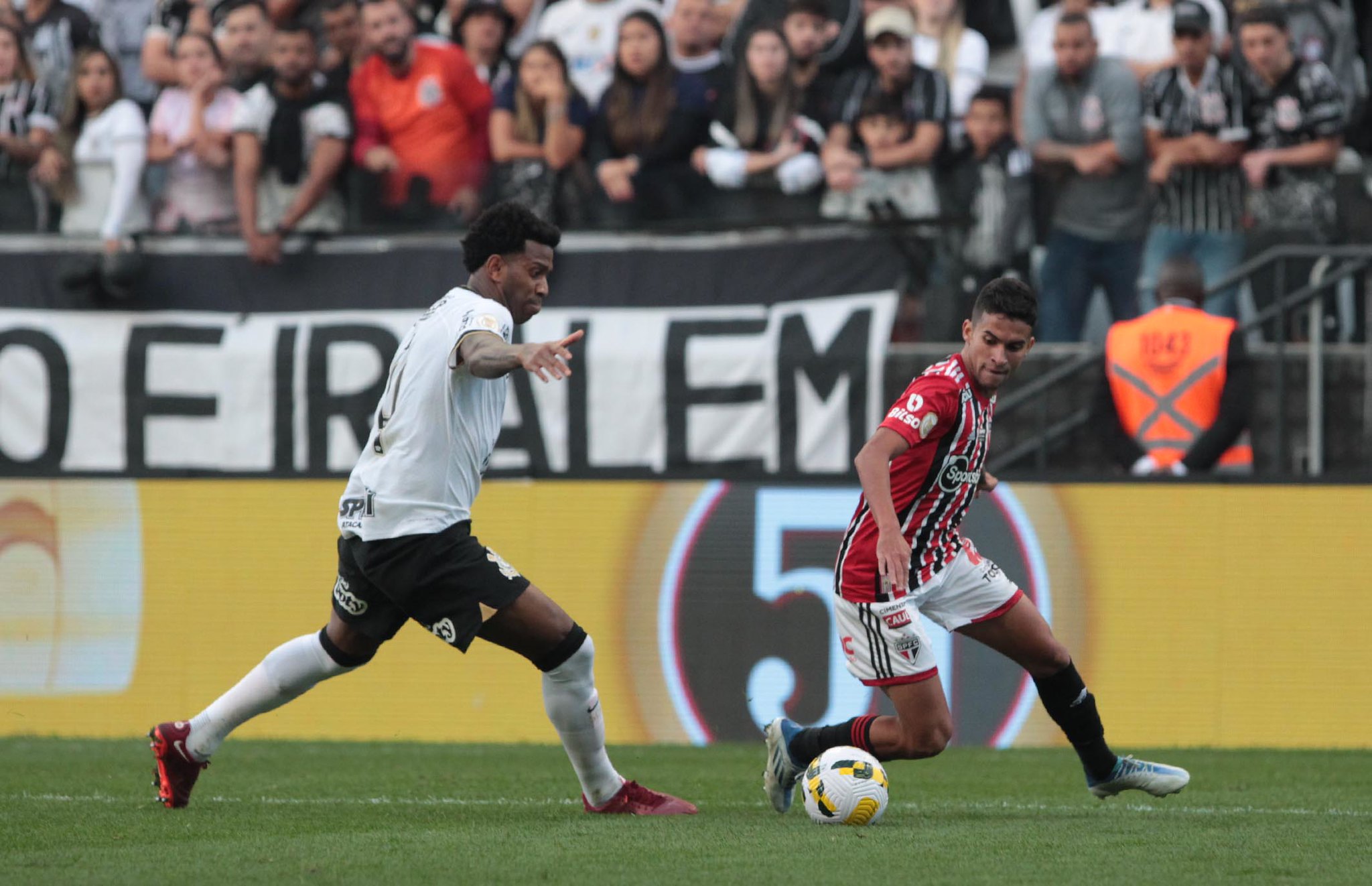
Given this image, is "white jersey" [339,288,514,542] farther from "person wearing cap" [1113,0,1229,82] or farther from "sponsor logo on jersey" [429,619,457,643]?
"person wearing cap" [1113,0,1229,82]

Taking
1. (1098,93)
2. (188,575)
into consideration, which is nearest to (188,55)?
(188,575)

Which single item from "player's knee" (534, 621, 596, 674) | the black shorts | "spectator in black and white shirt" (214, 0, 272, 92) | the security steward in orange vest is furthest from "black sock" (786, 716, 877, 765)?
"spectator in black and white shirt" (214, 0, 272, 92)

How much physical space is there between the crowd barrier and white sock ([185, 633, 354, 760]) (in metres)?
3.52

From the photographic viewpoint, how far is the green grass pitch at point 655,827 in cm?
518

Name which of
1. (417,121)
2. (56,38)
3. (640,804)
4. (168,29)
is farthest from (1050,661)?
(56,38)

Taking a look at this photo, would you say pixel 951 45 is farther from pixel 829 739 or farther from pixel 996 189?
pixel 829 739

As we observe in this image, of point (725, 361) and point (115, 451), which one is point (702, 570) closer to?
point (725, 361)

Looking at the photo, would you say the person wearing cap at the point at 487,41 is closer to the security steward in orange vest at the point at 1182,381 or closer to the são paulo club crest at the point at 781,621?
the são paulo club crest at the point at 781,621

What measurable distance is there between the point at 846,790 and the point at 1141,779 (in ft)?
3.93

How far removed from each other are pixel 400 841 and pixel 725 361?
573 cm

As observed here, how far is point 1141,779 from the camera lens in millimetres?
6699

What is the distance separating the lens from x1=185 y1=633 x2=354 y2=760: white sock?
661 cm

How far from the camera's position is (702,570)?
10.1m

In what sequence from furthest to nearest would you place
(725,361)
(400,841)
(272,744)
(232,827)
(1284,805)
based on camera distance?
1. (725,361)
2. (272,744)
3. (1284,805)
4. (232,827)
5. (400,841)
